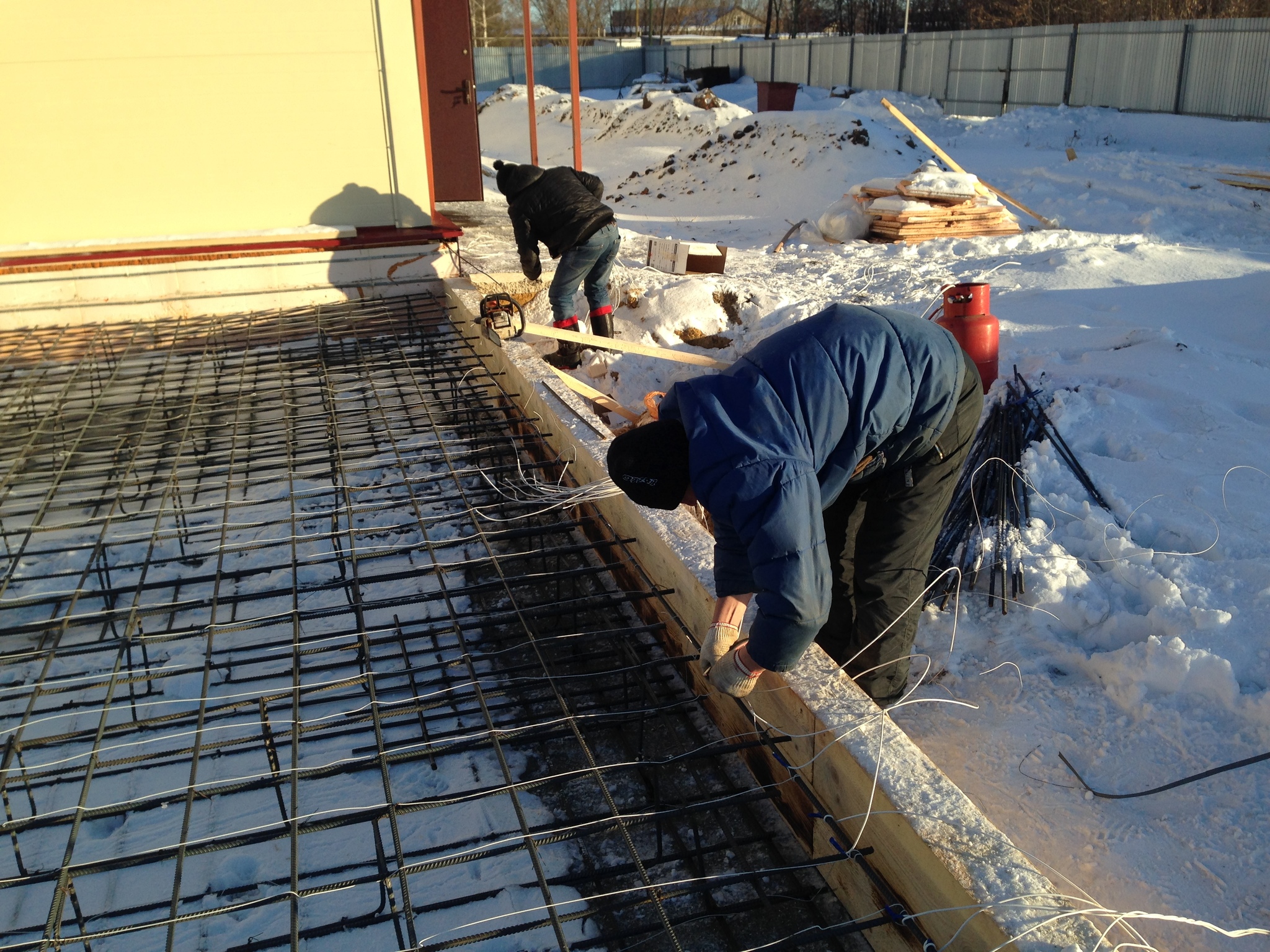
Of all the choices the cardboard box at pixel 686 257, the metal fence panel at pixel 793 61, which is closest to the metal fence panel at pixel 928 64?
the metal fence panel at pixel 793 61

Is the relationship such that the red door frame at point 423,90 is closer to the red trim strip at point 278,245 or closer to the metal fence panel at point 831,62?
the red trim strip at point 278,245

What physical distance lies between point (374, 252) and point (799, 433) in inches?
266

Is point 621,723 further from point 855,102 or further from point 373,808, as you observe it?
point 855,102

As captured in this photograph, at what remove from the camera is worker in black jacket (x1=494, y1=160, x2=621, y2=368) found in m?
6.32

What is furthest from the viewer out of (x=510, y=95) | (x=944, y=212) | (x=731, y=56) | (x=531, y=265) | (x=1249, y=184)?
(x=731, y=56)

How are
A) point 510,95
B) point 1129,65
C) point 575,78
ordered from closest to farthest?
1. point 575,78
2. point 1129,65
3. point 510,95

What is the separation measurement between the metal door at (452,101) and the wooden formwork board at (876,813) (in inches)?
341

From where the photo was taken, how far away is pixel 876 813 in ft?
7.41

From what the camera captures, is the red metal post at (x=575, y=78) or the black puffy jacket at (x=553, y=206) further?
the red metal post at (x=575, y=78)

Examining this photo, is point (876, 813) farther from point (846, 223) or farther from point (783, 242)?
point (846, 223)

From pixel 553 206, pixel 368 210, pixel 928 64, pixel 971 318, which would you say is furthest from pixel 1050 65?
pixel 971 318

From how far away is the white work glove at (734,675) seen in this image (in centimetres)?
240

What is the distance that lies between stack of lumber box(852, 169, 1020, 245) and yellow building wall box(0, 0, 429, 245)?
15.6 feet

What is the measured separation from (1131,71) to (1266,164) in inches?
242
